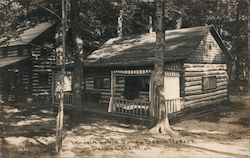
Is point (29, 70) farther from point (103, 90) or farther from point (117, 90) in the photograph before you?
point (117, 90)

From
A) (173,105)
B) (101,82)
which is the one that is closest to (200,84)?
(173,105)

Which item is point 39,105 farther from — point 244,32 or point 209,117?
point 244,32

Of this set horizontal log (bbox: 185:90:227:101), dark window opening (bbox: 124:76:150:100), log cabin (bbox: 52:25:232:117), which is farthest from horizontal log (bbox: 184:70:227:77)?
dark window opening (bbox: 124:76:150:100)

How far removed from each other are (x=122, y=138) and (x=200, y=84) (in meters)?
9.56

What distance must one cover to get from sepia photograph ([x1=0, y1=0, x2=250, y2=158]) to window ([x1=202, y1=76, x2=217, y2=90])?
0.26 feet

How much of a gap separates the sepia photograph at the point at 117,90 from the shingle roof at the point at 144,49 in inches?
3.7

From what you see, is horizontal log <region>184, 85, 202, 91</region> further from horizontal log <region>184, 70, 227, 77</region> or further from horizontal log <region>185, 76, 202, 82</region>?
horizontal log <region>184, 70, 227, 77</region>

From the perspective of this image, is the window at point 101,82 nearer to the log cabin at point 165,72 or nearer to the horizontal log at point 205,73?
the log cabin at point 165,72

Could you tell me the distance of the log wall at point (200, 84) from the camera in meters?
21.0

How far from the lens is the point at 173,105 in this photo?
19172mm

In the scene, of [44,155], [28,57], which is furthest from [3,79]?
[44,155]

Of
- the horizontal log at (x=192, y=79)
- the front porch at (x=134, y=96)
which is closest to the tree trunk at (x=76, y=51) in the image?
the front porch at (x=134, y=96)

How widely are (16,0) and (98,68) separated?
25.7ft

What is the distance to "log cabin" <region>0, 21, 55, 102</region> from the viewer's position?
30.1 meters
